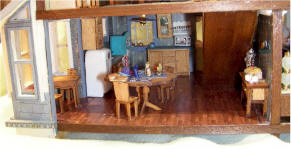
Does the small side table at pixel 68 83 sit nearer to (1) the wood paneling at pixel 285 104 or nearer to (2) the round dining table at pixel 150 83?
(2) the round dining table at pixel 150 83

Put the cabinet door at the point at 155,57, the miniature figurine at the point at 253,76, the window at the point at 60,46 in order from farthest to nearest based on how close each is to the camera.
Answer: the cabinet door at the point at 155,57 < the window at the point at 60,46 < the miniature figurine at the point at 253,76

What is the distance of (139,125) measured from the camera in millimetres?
7414

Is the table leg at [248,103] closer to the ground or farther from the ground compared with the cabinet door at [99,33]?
closer to the ground

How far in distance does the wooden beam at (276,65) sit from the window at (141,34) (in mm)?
6719

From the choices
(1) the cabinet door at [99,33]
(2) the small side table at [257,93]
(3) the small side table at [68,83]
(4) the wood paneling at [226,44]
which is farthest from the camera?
(1) the cabinet door at [99,33]

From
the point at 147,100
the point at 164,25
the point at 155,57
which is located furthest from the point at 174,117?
the point at 164,25

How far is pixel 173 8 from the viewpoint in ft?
22.2

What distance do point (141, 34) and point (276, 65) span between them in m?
6.88

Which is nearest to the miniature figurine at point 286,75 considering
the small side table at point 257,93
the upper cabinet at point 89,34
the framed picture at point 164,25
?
the small side table at point 257,93

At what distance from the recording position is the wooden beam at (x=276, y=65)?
6648 mm

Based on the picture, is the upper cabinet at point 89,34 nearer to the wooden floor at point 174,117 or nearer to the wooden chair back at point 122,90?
the wooden floor at point 174,117

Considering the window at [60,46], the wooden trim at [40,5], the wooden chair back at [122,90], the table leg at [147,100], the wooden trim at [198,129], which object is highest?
the wooden trim at [40,5]

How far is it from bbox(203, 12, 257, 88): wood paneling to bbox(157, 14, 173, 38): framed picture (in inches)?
118

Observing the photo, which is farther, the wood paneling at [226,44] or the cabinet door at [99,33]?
the cabinet door at [99,33]
